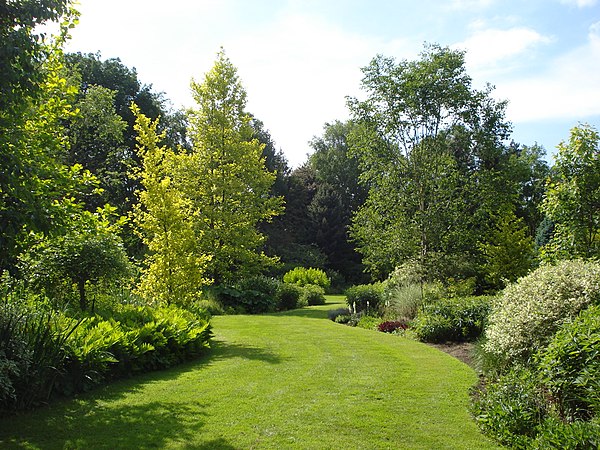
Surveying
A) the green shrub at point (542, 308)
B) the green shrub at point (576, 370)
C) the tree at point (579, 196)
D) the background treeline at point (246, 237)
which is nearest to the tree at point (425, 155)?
the background treeline at point (246, 237)

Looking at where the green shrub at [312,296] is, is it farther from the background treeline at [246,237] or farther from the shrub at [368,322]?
the shrub at [368,322]

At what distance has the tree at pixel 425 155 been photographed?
16.2 meters

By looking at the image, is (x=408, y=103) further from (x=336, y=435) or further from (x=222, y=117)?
(x=336, y=435)

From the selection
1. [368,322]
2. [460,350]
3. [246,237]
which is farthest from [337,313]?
[460,350]

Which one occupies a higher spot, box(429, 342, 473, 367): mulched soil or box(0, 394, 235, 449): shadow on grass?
box(429, 342, 473, 367): mulched soil

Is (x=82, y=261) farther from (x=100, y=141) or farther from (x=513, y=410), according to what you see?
(x=100, y=141)

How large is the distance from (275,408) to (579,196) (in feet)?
22.1

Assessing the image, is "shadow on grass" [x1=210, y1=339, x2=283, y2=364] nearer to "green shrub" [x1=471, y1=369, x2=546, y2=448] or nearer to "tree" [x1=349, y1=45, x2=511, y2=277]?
"green shrub" [x1=471, y1=369, x2=546, y2=448]

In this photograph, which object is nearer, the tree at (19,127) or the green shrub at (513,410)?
the tree at (19,127)

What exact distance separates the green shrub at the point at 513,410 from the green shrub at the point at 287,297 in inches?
552

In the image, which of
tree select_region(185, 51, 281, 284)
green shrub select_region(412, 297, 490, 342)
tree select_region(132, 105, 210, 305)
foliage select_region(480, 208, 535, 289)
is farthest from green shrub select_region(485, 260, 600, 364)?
tree select_region(185, 51, 281, 284)

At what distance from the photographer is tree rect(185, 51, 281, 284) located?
63.7 feet

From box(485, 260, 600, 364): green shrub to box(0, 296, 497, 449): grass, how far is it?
0.89 metres

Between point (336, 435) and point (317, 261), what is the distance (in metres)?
28.5
